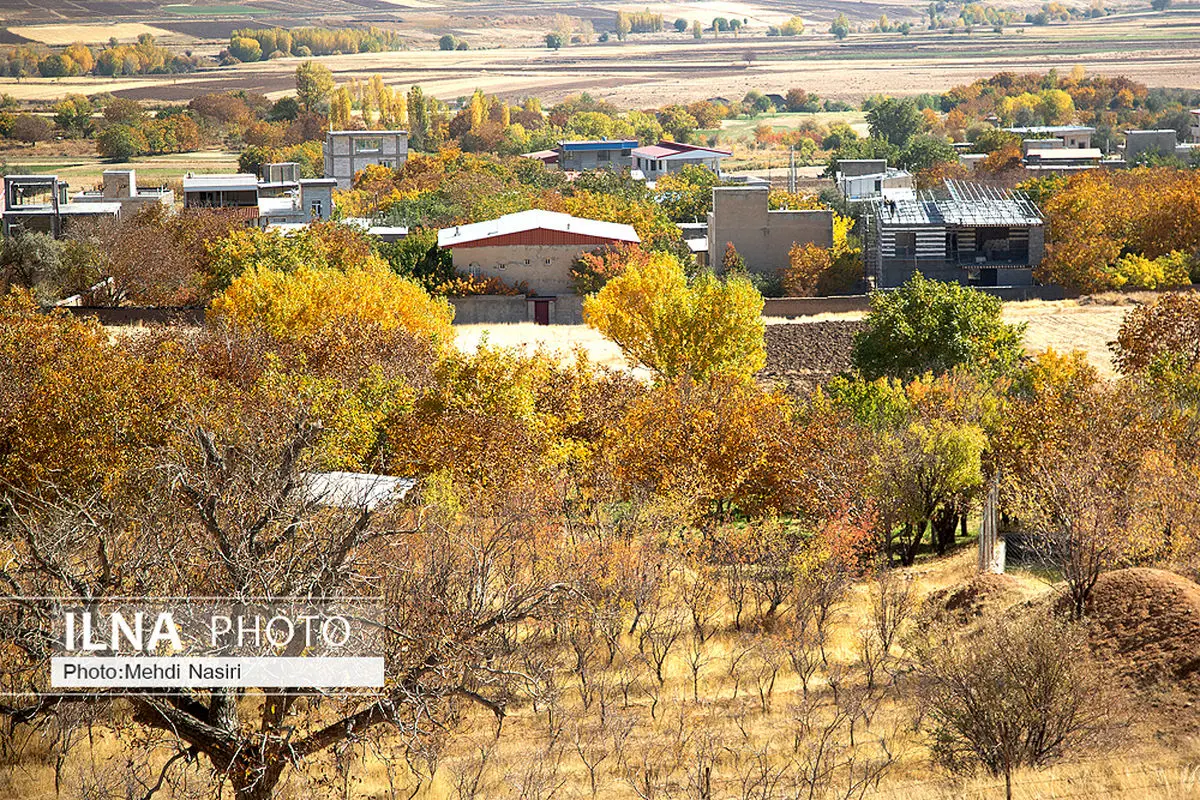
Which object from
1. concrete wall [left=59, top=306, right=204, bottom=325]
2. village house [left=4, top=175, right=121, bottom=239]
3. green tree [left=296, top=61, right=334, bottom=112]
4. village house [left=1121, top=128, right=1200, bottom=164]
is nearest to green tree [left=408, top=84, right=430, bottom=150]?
green tree [left=296, top=61, right=334, bottom=112]

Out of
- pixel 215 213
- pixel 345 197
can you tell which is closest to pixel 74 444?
pixel 215 213

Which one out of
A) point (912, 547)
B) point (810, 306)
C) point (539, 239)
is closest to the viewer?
point (912, 547)

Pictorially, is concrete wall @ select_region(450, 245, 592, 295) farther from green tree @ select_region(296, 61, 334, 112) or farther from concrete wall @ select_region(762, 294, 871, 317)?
green tree @ select_region(296, 61, 334, 112)

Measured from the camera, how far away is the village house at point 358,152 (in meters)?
112

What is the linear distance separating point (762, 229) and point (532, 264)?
40.6 ft

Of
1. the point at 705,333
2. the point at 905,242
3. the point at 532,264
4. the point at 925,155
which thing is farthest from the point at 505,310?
the point at 925,155

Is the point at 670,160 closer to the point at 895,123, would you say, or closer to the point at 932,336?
the point at 895,123

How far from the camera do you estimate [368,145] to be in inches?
4491

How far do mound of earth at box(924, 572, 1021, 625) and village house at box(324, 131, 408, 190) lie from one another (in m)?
90.4

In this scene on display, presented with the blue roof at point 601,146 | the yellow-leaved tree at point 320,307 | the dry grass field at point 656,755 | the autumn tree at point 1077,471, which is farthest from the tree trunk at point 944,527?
the blue roof at point 601,146

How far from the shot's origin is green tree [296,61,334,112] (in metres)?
165

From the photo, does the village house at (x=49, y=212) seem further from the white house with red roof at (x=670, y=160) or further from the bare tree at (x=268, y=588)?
the bare tree at (x=268, y=588)

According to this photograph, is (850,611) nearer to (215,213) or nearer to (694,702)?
(694,702)

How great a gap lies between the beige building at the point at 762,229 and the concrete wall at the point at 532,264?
387 inches
